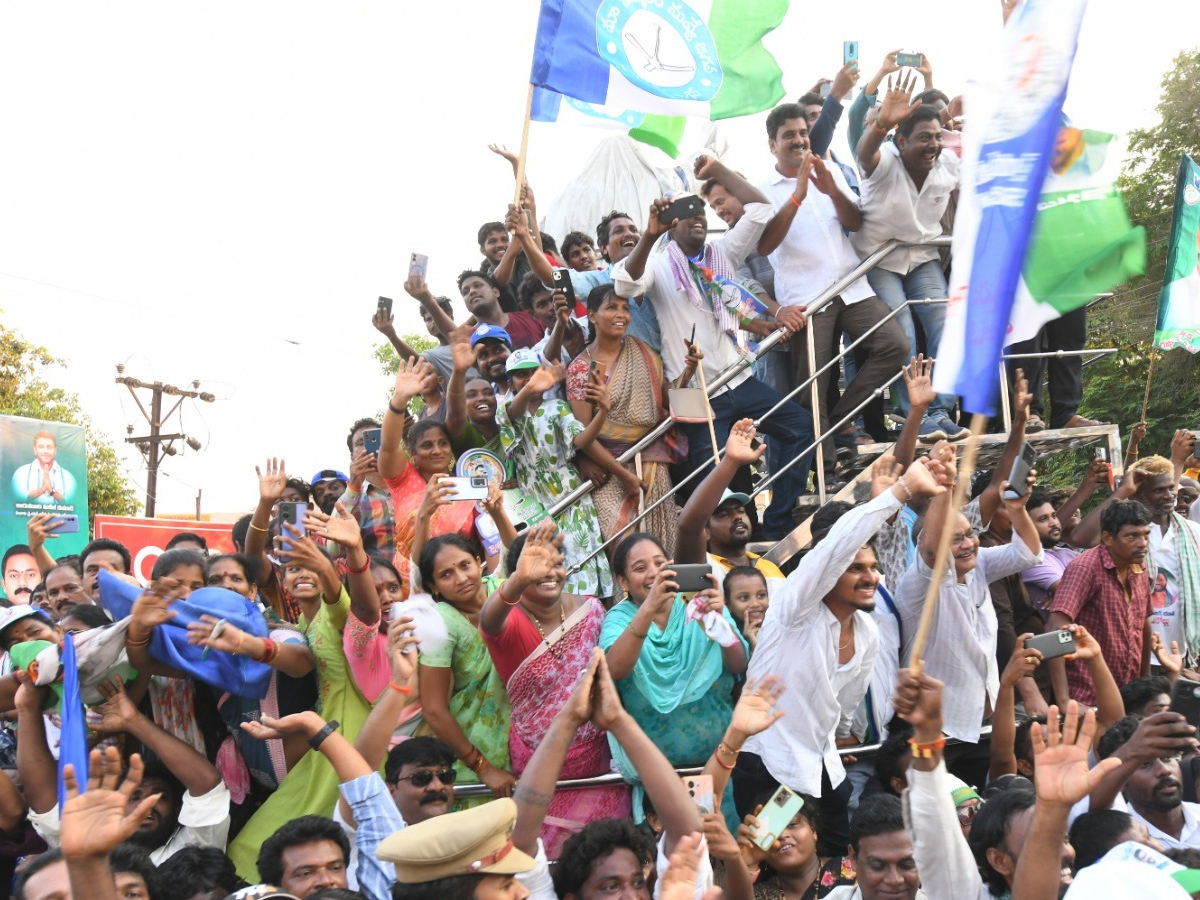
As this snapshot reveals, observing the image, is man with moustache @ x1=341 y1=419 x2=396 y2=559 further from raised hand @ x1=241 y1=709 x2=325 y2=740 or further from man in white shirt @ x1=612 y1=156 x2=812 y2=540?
raised hand @ x1=241 y1=709 x2=325 y2=740

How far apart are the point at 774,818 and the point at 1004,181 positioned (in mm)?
2072

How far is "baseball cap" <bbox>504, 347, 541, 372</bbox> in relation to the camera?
6867 millimetres

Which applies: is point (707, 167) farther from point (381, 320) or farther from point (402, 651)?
point (402, 651)

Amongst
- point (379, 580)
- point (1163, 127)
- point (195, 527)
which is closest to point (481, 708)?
point (379, 580)

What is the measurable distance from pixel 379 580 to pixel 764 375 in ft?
11.1

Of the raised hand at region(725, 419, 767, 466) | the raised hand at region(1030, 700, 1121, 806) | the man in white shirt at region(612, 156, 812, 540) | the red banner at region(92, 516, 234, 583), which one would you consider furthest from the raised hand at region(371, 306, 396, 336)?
the red banner at region(92, 516, 234, 583)

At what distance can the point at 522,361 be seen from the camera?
6.87 metres

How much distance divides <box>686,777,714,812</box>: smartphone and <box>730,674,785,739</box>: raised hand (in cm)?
19

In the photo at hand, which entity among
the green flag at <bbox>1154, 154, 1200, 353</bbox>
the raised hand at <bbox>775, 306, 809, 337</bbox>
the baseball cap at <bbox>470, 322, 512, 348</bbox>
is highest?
the green flag at <bbox>1154, 154, 1200, 353</bbox>

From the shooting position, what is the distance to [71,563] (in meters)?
6.46

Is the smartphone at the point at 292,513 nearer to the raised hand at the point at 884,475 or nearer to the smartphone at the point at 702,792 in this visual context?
the smartphone at the point at 702,792

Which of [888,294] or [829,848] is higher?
[888,294]

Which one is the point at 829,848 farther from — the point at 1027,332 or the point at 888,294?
the point at 888,294

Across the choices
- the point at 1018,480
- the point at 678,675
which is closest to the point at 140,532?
the point at 678,675
